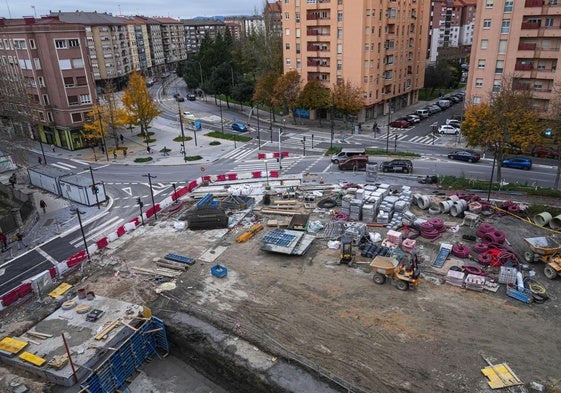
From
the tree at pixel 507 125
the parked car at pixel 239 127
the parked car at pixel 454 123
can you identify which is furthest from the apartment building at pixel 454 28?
the tree at pixel 507 125

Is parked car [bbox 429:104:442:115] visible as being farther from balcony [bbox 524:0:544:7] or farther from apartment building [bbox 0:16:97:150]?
apartment building [bbox 0:16:97:150]

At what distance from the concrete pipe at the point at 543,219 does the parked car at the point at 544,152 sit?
21.1m

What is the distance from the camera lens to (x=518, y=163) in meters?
44.0

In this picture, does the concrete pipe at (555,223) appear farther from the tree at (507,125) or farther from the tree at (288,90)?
the tree at (288,90)

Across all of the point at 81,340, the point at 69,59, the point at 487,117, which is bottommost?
the point at 81,340

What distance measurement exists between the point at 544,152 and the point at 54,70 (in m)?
61.1

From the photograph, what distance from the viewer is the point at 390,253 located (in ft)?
89.1

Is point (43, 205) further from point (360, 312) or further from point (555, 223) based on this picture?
point (555, 223)

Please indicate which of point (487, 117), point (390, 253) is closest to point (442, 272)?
point (390, 253)

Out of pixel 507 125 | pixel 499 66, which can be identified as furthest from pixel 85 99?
pixel 499 66

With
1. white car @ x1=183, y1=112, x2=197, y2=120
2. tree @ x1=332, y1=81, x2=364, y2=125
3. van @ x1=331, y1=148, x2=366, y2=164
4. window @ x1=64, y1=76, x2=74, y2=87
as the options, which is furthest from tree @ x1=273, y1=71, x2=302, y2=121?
window @ x1=64, y1=76, x2=74, y2=87

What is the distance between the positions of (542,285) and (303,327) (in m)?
14.0

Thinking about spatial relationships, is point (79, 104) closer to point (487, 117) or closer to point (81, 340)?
point (81, 340)

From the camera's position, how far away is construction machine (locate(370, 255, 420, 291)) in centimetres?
2364
